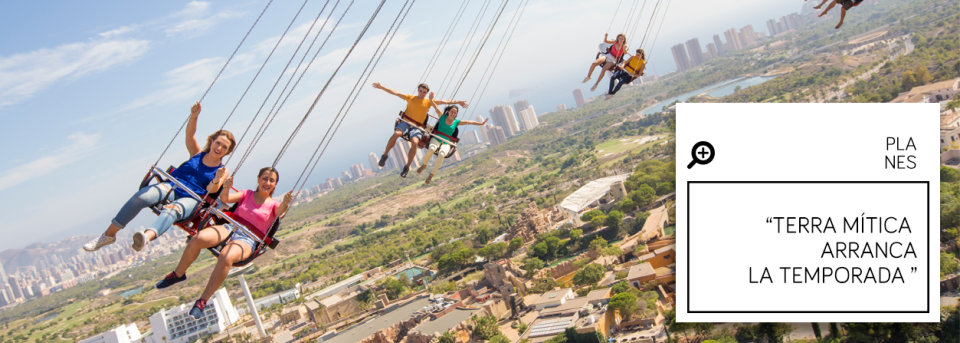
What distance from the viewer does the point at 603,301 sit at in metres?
17.8

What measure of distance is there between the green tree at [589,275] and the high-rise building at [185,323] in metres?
26.2

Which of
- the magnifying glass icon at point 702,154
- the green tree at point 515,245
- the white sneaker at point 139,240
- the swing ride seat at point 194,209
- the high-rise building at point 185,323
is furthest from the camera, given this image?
the high-rise building at point 185,323

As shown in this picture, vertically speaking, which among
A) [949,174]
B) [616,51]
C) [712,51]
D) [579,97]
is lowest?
[949,174]

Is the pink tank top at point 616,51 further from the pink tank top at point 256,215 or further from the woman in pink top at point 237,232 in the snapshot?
the pink tank top at point 256,215

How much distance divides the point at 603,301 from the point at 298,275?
4114 cm

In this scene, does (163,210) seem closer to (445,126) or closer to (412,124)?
(412,124)

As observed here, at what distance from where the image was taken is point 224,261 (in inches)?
172

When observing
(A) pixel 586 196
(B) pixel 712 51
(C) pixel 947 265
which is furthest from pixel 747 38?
(C) pixel 947 265

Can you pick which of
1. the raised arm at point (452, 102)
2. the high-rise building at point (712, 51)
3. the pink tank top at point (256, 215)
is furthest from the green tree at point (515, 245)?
the high-rise building at point (712, 51)

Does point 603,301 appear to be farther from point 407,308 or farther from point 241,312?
point 241,312

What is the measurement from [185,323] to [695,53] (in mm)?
149225

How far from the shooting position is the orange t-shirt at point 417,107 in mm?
7211

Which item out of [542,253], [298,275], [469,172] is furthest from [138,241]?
[469,172]

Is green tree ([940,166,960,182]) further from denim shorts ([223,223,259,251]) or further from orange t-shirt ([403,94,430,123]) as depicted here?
denim shorts ([223,223,259,251])
